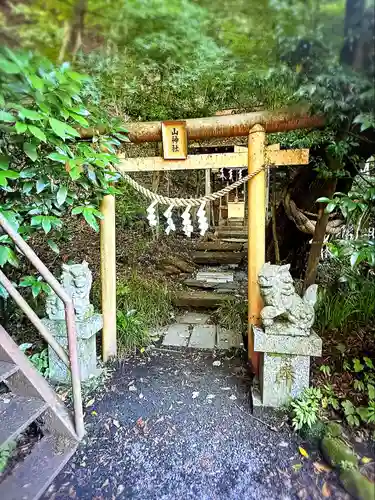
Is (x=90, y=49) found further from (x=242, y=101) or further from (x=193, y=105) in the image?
(x=193, y=105)

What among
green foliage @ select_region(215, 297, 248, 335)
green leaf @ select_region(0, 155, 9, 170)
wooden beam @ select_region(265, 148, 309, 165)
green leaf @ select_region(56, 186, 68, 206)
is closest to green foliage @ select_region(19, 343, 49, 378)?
green leaf @ select_region(56, 186, 68, 206)

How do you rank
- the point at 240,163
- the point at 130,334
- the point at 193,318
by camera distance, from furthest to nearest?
the point at 193,318 → the point at 130,334 → the point at 240,163

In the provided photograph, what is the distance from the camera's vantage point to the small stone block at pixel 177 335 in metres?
3.02

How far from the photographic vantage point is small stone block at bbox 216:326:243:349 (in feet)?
9.61

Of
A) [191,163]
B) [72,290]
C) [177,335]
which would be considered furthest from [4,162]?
[177,335]

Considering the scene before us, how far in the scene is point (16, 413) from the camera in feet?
5.38

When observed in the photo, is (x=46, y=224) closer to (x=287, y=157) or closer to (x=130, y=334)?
(x=130, y=334)

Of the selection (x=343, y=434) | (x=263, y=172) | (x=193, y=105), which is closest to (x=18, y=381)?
(x=343, y=434)

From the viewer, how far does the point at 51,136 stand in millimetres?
1754

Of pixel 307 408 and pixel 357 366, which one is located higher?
pixel 357 366

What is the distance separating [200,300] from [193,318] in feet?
0.91

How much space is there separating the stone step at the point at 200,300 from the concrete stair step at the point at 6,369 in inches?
89.3

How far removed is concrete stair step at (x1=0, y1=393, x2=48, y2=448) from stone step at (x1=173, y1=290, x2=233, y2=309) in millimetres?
2264

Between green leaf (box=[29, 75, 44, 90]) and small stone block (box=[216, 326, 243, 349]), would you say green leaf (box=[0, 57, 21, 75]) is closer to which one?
green leaf (box=[29, 75, 44, 90])
